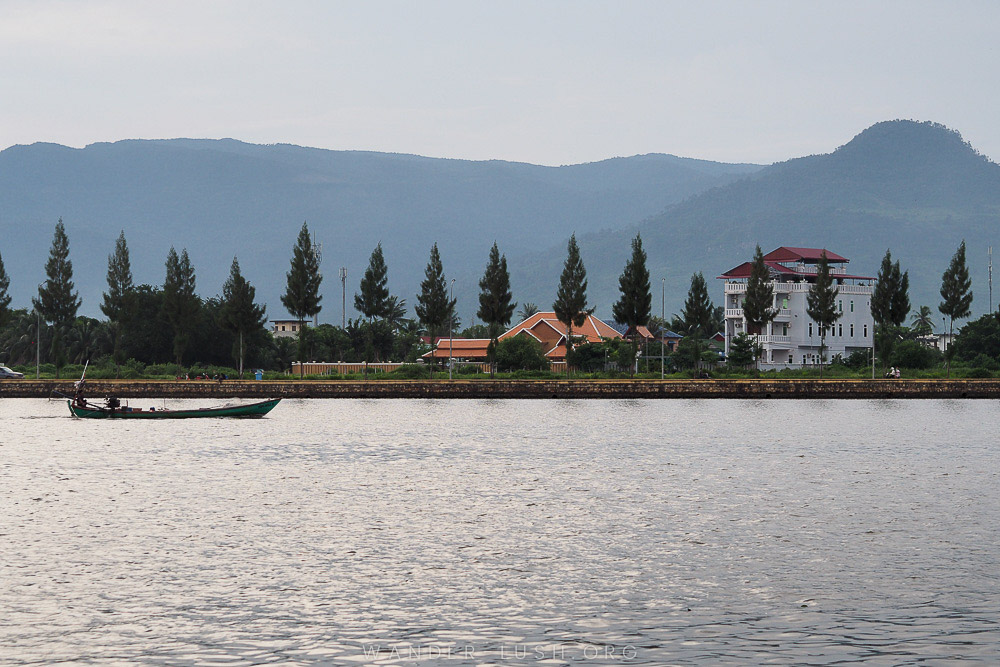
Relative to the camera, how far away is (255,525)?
1302 inches

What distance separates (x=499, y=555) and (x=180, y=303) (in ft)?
370

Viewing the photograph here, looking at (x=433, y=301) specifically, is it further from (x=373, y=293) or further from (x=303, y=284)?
(x=303, y=284)

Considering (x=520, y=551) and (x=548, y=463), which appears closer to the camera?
(x=520, y=551)

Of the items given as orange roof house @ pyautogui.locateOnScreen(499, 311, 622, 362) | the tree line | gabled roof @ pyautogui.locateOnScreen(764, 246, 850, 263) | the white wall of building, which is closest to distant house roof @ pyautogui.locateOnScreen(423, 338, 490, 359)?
orange roof house @ pyautogui.locateOnScreen(499, 311, 622, 362)

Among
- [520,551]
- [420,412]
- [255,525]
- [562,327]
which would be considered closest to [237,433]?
[420,412]

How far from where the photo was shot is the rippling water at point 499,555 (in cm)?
1972

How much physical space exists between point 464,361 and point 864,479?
12037 centimetres

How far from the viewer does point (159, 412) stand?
→ 78.6 metres

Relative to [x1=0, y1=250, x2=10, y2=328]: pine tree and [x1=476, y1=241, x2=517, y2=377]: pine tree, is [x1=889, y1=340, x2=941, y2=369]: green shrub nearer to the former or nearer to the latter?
[x1=476, y1=241, x2=517, y2=377]: pine tree

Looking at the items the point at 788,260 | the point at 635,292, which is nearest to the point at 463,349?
the point at 635,292

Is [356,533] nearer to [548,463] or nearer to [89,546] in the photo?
[89,546]

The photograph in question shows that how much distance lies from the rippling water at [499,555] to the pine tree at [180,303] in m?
73.9

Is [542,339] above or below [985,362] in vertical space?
above

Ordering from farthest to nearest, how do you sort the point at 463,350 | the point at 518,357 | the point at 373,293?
the point at 463,350, the point at 373,293, the point at 518,357
